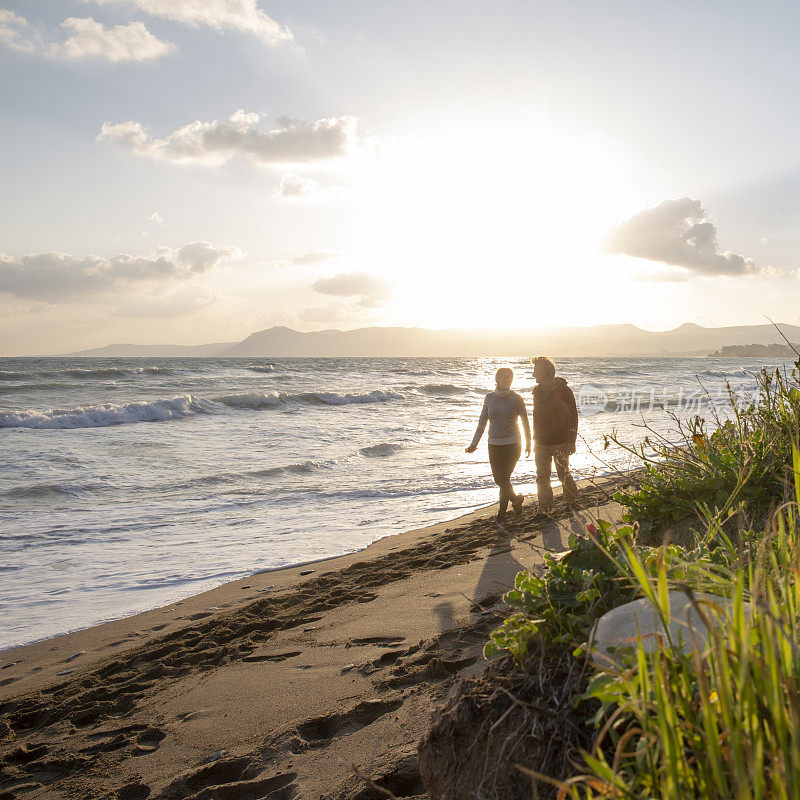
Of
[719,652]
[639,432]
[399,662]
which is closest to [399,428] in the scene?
[639,432]

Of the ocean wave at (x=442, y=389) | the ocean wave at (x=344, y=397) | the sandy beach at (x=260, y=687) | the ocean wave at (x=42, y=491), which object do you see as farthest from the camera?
the ocean wave at (x=442, y=389)

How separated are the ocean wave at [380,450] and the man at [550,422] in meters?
6.15

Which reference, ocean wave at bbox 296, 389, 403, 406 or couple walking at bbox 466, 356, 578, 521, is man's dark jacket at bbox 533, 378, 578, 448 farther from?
ocean wave at bbox 296, 389, 403, 406

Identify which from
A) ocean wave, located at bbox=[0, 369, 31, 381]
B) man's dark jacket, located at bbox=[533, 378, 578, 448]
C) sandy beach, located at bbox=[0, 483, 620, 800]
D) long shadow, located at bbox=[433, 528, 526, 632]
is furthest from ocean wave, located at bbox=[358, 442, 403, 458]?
ocean wave, located at bbox=[0, 369, 31, 381]

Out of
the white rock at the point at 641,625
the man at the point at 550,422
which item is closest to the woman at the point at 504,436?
the man at the point at 550,422

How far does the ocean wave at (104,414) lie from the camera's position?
20.2 m

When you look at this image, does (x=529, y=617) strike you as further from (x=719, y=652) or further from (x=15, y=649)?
(x=15, y=649)

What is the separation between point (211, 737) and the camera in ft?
9.32

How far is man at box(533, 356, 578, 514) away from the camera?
6.90 metres

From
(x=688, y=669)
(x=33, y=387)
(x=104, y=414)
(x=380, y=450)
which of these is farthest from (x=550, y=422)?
(x=33, y=387)

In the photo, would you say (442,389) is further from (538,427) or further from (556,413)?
(556,413)

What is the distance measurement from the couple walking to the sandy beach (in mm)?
1710

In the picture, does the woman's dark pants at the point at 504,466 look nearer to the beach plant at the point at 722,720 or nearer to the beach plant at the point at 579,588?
the beach plant at the point at 579,588

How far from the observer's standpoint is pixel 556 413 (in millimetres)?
6910
